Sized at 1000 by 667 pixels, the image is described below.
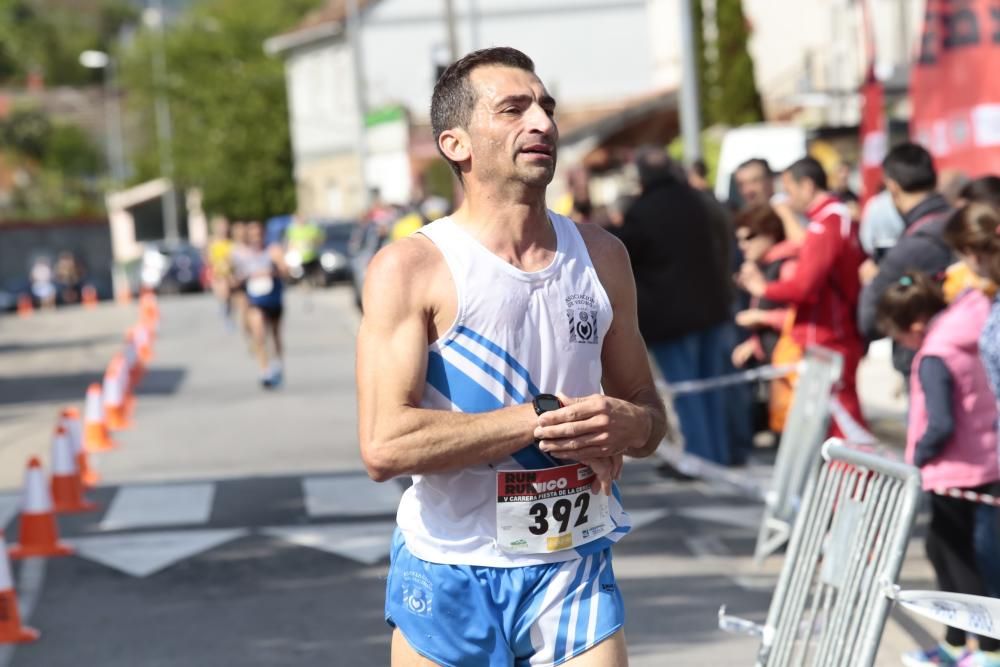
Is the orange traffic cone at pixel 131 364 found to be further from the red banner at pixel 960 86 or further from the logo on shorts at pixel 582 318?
the logo on shorts at pixel 582 318

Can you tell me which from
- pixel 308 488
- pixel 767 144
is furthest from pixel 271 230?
pixel 308 488

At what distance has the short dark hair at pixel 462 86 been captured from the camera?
3832 mm

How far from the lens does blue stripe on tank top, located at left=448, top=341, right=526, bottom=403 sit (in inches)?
149

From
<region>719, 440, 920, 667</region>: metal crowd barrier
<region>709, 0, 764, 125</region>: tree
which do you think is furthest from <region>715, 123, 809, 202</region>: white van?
<region>709, 0, 764, 125</region>: tree

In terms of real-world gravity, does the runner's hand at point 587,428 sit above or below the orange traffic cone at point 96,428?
above

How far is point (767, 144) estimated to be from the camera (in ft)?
70.8

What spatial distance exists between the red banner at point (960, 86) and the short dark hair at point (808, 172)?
97.9 inches

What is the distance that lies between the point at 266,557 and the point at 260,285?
10.8 metres

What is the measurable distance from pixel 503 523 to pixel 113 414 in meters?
13.2

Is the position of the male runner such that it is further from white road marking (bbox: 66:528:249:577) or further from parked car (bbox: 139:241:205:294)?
parked car (bbox: 139:241:205:294)

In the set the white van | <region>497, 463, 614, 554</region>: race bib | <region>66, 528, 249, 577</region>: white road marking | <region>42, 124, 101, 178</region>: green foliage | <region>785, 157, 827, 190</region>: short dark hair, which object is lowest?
<region>66, 528, 249, 577</region>: white road marking

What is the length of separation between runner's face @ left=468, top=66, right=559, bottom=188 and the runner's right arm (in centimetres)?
23

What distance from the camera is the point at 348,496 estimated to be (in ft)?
38.5

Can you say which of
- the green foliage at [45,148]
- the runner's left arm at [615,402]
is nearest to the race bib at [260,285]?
the runner's left arm at [615,402]
